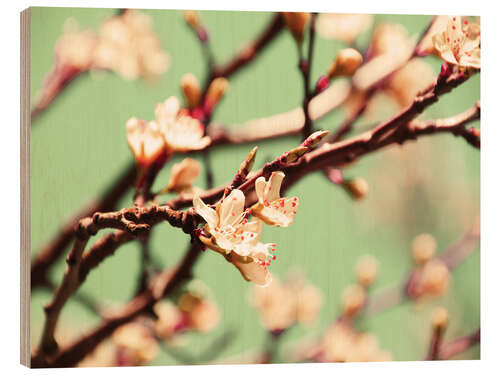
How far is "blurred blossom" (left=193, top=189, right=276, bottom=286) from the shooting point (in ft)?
6.02

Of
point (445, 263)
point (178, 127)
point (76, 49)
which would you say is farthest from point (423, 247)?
point (76, 49)

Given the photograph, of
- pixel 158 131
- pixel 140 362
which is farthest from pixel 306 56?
pixel 140 362

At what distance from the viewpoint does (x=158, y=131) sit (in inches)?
97.3

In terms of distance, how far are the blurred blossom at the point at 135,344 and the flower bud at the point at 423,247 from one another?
2.92 feet

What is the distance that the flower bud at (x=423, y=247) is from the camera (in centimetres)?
276

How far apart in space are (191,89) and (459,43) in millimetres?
857

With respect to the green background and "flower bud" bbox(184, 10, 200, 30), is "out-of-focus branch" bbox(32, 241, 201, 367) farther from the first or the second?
"flower bud" bbox(184, 10, 200, 30)

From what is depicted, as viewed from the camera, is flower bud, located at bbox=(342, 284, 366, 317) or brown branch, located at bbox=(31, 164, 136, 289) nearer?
brown branch, located at bbox=(31, 164, 136, 289)

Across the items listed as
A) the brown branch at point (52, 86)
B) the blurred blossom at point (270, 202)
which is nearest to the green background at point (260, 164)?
the brown branch at point (52, 86)

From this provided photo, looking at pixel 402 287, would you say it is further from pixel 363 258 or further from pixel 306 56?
pixel 306 56

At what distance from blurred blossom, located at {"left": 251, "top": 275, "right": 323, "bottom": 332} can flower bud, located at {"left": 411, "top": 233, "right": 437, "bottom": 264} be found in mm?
352

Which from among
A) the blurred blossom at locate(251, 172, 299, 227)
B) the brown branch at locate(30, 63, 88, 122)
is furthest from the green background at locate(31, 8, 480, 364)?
the blurred blossom at locate(251, 172, 299, 227)

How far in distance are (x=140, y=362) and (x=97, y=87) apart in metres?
0.85

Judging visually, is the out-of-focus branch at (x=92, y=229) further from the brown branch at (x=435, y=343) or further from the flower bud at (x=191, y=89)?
the brown branch at (x=435, y=343)
